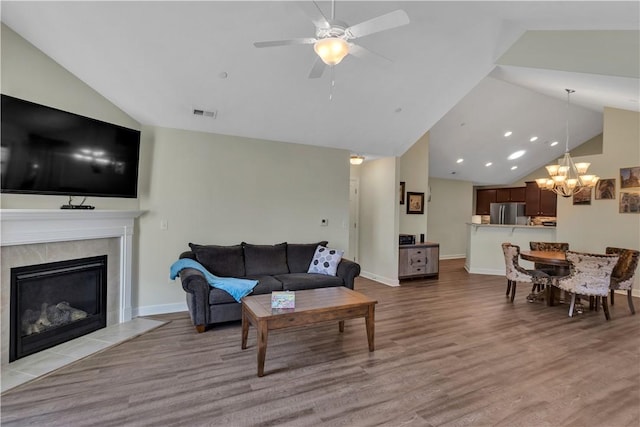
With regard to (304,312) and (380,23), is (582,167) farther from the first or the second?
(304,312)

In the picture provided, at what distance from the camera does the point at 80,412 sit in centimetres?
214

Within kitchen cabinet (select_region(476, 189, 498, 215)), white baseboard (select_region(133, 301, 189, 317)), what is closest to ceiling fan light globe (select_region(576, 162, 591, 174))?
kitchen cabinet (select_region(476, 189, 498, 215))

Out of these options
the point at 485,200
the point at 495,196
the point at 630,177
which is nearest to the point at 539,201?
the point at 495,196

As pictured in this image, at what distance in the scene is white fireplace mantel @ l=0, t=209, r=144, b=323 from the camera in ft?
8.86

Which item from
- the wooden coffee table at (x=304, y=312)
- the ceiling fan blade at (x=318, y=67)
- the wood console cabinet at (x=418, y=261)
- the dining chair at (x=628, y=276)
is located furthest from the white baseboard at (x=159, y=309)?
the dining chair at (x=628, y=276)

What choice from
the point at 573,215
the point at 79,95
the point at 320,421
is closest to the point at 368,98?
the point at 79,95

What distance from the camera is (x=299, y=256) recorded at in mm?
4715

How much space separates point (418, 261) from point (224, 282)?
4.17m

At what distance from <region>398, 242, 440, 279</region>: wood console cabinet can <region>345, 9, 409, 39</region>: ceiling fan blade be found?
15.5 feet

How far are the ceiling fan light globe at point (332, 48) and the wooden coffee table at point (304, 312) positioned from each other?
204 cm

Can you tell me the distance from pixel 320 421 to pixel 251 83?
335cm

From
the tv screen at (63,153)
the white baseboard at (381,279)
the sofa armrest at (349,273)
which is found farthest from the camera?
the white baseboard at (381,279)

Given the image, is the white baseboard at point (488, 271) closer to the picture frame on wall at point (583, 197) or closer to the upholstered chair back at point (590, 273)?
the picture frame on wall at point (583, 197)

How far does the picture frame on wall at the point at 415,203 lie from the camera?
6965 mm
